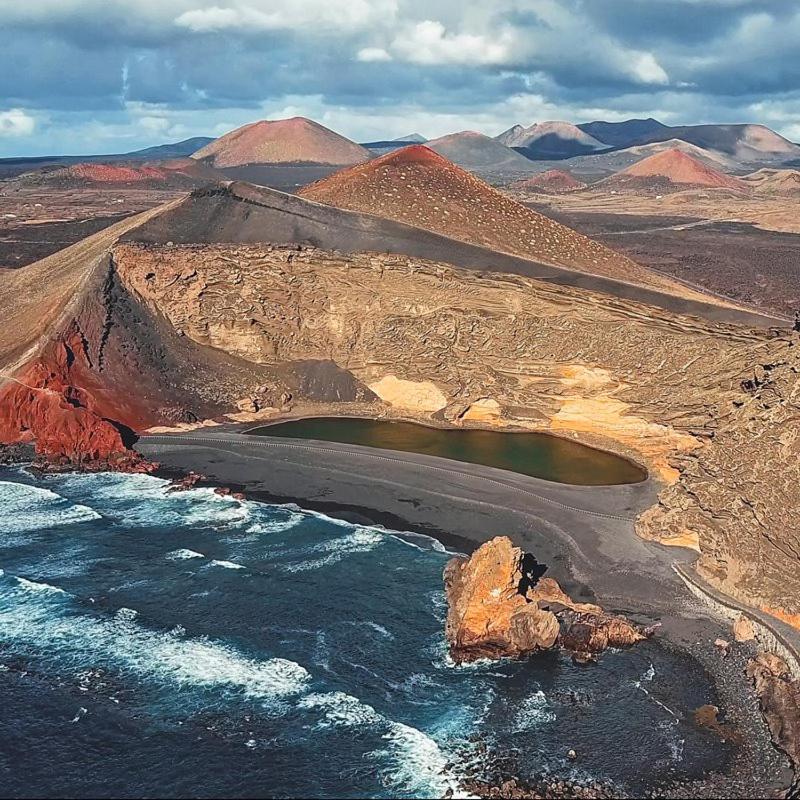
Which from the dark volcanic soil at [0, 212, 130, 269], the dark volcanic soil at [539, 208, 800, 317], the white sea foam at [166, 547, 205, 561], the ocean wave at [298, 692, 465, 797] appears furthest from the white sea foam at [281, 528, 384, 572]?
the dark volcanic soil at [0, 212, 130, 269]

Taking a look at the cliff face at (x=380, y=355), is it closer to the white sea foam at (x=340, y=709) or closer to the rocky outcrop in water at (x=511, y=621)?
the rocky outcrop in water at (x=511, y=621)

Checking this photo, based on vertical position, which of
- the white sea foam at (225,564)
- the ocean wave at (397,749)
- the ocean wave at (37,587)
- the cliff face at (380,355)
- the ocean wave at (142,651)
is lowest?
the ocean wave at (397,749)

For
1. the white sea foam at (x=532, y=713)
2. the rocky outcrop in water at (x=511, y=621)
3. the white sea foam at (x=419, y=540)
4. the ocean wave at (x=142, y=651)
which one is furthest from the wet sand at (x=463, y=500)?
the ocean wave at (x=142, y=651)

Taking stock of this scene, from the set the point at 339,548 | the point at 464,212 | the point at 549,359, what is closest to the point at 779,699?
the point at 339,548

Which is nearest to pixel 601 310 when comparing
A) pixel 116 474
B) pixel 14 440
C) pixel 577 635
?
pixel 577 635

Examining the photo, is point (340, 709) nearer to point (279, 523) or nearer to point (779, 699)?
point (779, 699)

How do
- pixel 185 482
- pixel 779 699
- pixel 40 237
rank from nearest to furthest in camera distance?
pixel 779 699
pixel 185 482
pixel 40 237

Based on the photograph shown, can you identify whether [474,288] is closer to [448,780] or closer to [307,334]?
[307,334]
